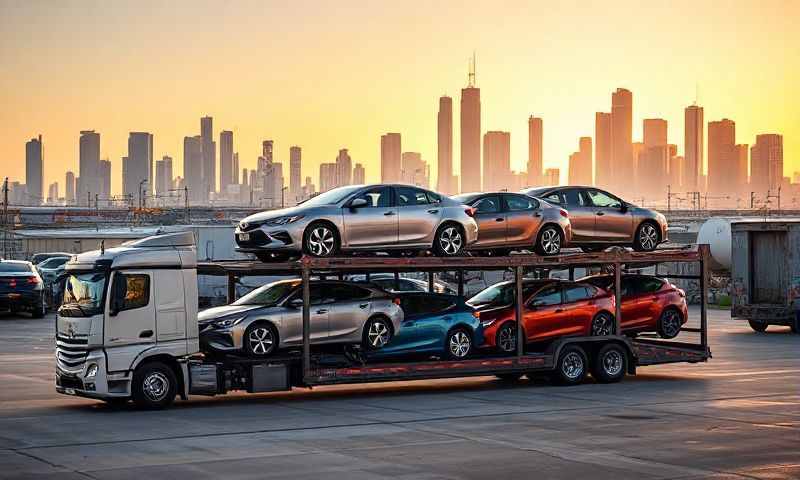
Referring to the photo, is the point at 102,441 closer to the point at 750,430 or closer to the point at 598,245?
the point at 750,430

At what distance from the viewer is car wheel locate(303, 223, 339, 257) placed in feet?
66.5

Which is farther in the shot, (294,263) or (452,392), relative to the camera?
(452,392)

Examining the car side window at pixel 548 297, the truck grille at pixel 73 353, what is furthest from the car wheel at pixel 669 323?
the truck grille at pixel 73 353

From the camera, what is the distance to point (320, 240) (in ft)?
66.9

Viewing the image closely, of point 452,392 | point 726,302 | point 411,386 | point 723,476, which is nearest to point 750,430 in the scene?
point 723,476

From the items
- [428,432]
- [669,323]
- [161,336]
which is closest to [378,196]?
[161,336]

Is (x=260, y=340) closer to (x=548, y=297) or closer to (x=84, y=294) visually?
(x=84, y=294)

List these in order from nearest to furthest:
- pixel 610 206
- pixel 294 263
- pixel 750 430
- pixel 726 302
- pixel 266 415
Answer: pixel 750 430
pixel 266 415
pixel 294 263
pixel 610 206
pixel 726 302

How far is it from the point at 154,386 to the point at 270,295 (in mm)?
2620

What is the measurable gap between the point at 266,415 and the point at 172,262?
2726mm

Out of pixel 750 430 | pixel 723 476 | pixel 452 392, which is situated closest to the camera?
pixel 723 476

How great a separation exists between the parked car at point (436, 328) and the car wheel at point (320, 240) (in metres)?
1.82

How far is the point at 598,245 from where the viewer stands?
24.5 metres

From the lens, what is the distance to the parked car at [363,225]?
20.2m
